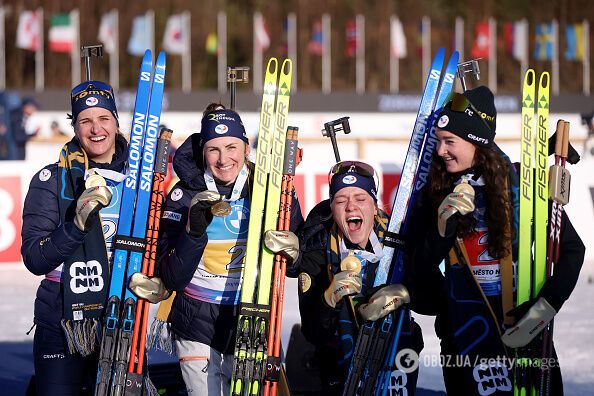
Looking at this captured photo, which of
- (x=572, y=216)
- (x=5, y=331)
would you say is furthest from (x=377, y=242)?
(x=572, y=216)

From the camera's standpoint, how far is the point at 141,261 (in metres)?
4.22

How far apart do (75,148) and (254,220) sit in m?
0.81

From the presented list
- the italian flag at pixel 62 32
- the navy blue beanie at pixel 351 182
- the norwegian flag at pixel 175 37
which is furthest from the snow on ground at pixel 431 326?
the norwegian flag at pixel 175 37

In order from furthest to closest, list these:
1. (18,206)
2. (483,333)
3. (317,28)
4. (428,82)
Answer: (317,28) → (18,206) → (428,82) → (483,333)

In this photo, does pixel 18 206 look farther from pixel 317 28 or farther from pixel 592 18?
pixel 592 18

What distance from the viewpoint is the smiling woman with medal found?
4152mm

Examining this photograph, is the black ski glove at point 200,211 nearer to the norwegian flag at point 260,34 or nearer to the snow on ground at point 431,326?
the snow on ground at point 431,326

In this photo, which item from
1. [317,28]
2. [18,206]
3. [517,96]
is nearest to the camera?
[18,206]

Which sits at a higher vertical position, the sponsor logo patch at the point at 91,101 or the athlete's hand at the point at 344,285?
the sponsor logo patch at the point at 91,101

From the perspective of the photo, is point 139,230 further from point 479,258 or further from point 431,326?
point 431,326

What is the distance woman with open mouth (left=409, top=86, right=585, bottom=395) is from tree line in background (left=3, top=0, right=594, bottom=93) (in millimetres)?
25776

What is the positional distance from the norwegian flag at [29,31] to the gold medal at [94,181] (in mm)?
24779

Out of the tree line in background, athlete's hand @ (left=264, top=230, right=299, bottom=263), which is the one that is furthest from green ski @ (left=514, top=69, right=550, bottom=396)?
the tree line in background

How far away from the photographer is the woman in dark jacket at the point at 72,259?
4094 mm
